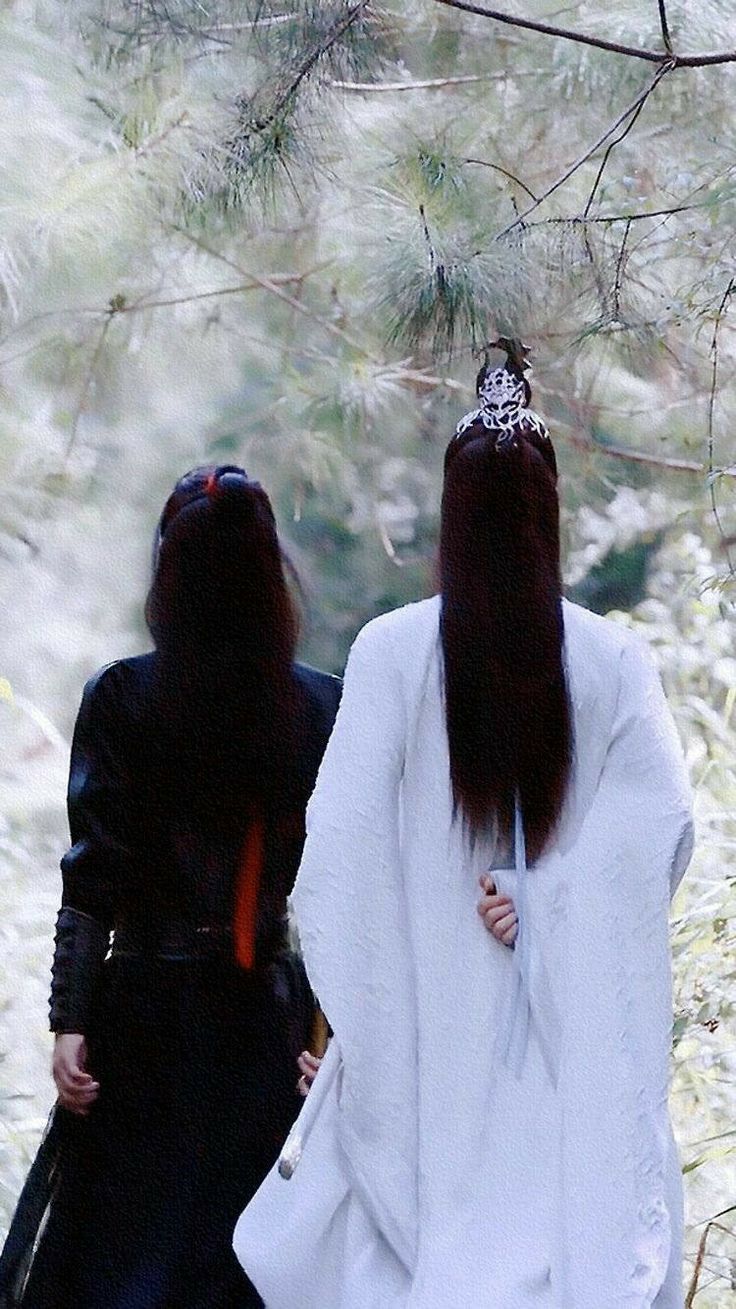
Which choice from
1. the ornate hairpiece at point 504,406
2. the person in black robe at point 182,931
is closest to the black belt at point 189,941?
the person in black robe at point 182,931

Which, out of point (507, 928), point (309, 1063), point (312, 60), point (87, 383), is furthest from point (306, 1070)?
point (87, 383)

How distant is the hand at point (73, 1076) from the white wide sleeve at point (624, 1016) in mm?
459

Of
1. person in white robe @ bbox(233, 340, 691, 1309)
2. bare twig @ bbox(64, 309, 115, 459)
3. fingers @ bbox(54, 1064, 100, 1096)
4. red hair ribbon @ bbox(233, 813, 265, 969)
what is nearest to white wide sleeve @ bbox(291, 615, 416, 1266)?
person in white robe @ bbox(233, 340, 691, 1309)

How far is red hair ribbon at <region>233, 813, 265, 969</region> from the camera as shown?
5.30 ft

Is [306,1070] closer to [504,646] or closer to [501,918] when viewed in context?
[501,918]

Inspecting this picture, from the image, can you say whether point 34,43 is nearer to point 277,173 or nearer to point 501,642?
point 277,173

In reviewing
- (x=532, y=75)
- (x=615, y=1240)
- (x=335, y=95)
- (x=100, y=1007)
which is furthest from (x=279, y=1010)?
(x=532, y=75)

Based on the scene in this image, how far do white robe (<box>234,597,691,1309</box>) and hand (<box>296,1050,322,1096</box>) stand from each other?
0.11 m

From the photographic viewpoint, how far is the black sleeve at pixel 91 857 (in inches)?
63.7

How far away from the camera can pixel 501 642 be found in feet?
4.84

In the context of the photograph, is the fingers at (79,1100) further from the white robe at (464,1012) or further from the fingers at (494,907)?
the fingers at (494,907)

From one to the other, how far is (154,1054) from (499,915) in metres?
0.38

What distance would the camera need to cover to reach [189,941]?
1.62 metres

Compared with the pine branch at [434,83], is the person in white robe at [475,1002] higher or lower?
lower
